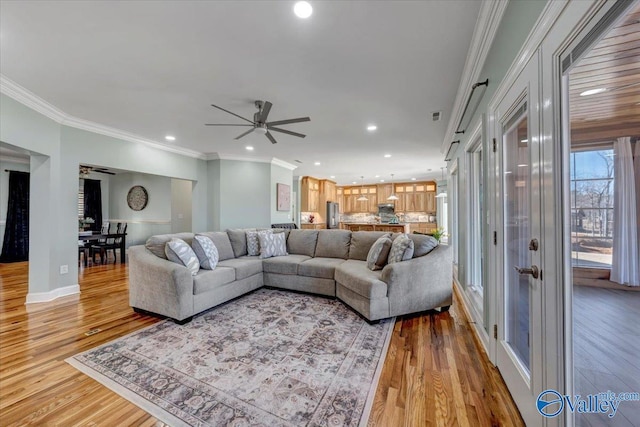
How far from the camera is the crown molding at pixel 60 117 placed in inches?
110

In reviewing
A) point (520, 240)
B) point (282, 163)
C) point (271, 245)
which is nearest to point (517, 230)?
point (520, 240)

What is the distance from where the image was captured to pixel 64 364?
6.61 ft

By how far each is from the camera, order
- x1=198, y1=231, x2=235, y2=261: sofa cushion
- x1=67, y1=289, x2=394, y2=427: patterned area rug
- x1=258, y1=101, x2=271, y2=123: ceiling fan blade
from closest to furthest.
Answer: x1=67, y1=289, x2=394, y2=427: patterned area rug, x1=258, y1=101, x2=271, y2=123: ceiling fan blade, x1=198, y1=231, x2=235, y2=261: sofa cushion

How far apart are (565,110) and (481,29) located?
126 centimetres

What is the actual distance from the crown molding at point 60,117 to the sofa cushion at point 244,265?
9.43 feet

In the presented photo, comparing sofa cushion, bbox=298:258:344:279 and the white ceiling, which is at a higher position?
the white ceiling

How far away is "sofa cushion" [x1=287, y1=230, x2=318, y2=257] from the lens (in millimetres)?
4355

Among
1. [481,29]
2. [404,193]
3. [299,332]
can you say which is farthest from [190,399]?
[404,193]

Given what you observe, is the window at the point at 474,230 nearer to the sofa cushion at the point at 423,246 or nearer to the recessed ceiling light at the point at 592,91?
the sofa cushion at the point at 423,246

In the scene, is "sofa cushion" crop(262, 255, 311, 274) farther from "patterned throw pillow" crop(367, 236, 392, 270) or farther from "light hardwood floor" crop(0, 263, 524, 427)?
"light hardwood floor" crop(0, 263, 524, 427)

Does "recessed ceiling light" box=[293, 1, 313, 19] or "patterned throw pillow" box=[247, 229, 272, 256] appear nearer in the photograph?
"recessed ceiling light" box=[293, 1, 313, 19]

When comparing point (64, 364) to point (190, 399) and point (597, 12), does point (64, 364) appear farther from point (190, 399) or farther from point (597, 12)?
point (597, 12)

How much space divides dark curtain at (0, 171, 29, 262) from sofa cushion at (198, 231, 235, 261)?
19.4 ft

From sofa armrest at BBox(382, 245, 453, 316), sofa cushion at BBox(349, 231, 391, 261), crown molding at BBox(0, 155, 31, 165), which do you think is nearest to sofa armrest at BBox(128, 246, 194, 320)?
sofa armrest at BBox(382, 245, 453, 316)
